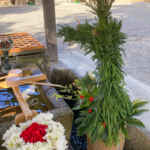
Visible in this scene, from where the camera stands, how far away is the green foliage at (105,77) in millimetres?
1216

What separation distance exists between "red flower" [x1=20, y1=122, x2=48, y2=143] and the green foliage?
55 cm

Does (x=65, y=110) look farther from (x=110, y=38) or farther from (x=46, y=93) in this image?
(x=110, y=38)

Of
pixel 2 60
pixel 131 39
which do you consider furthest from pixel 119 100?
pixel 131 39

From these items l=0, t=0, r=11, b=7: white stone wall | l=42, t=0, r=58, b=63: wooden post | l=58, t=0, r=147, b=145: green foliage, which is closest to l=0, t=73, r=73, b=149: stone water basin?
l=58, t=0, r=147, b=145: green foliage

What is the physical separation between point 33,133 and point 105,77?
1.98 ft

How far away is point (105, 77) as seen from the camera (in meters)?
1.32

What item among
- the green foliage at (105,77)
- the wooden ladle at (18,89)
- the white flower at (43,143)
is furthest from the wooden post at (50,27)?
Result: the white flower at (43,143)

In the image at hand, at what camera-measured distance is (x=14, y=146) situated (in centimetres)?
99

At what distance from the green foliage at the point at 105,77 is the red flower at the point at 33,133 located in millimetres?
547

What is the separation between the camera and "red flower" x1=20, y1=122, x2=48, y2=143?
97 cm

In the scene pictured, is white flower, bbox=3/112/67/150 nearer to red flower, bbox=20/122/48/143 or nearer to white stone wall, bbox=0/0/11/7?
red flower, bbox=20/122/48/143

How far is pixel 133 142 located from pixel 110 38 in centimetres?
106

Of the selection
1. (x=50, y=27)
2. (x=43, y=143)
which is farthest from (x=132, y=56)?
(x=43, y=143)

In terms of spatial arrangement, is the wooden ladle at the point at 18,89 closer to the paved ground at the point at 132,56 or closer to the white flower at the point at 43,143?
the white flower at the point at 43,143
